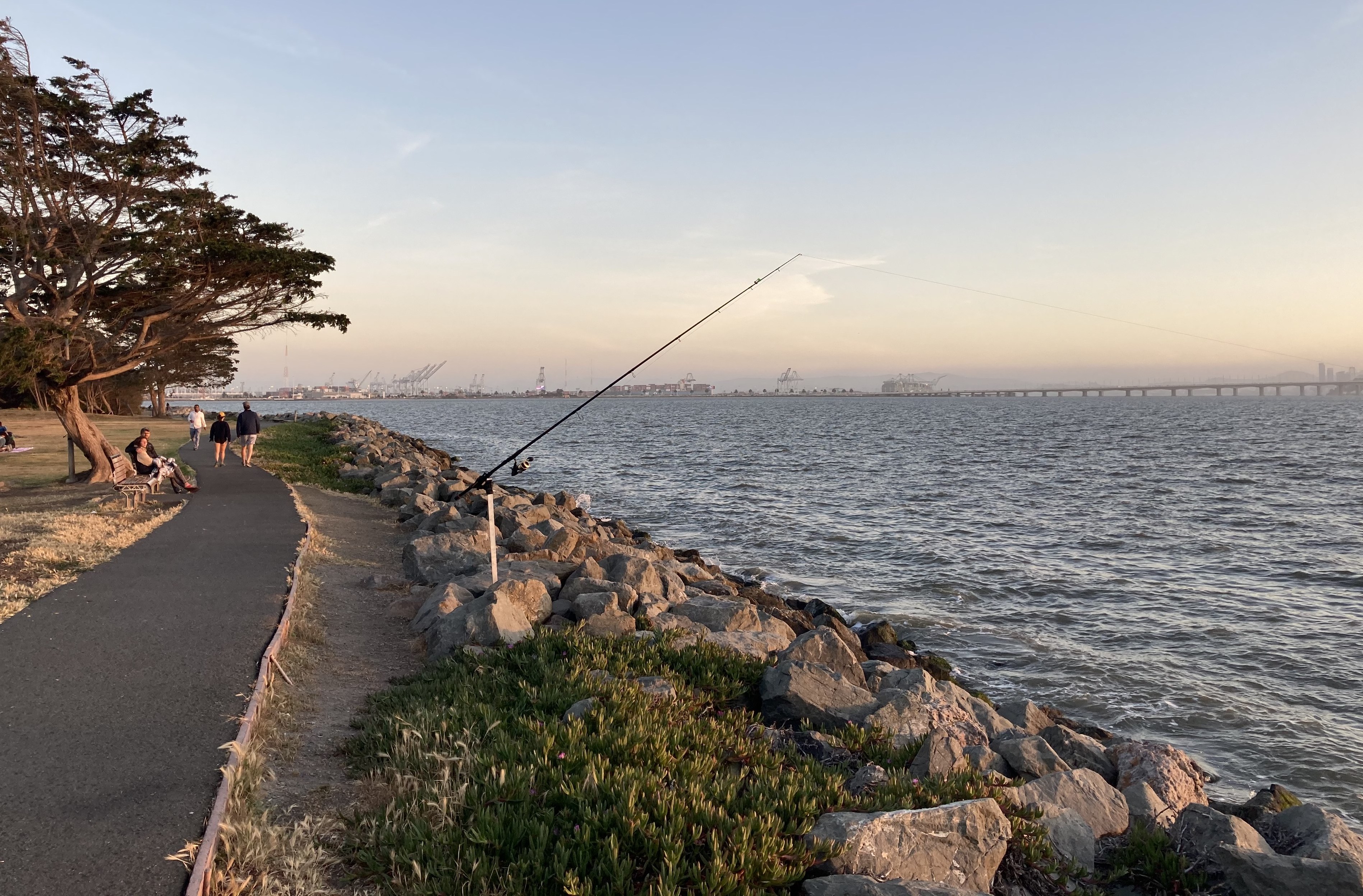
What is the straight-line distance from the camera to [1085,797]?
18.0ft

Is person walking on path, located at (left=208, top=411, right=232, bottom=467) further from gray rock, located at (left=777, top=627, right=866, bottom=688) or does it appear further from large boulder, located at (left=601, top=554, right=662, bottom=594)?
gray rock, located at (left=777, top=627, right=866, bottom=688)

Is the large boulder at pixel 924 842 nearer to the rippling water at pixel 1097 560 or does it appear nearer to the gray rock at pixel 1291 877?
the gray rock at pixel 1291 877

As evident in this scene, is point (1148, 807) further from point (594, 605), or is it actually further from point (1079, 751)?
point (594, 605)

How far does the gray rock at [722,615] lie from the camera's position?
31.0 feet

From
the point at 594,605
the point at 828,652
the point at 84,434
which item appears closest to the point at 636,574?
the point at 594,605

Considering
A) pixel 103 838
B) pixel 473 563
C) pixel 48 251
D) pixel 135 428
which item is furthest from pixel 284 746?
pixel 135 428

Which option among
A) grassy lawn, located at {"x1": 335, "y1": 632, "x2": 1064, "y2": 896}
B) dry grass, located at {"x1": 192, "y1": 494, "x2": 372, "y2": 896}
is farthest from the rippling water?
dry grass, located at {"x1": 192, "y1": 494, "x2": 372, "y2": 896}

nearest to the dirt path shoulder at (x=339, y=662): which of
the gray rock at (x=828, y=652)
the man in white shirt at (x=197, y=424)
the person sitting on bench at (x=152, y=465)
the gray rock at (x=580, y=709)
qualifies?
the gray rock at (x=580, y=709)

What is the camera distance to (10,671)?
6.48m

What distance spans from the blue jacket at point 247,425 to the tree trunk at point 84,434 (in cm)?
372

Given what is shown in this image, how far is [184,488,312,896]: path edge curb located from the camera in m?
3.72

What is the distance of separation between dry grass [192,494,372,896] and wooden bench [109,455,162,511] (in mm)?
11559

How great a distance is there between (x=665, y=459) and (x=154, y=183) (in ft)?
88.6

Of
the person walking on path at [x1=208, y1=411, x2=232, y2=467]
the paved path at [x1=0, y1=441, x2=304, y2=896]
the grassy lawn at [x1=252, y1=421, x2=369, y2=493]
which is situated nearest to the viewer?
the paved path at [x1=0, y1=441, x2=304, y2=896]
